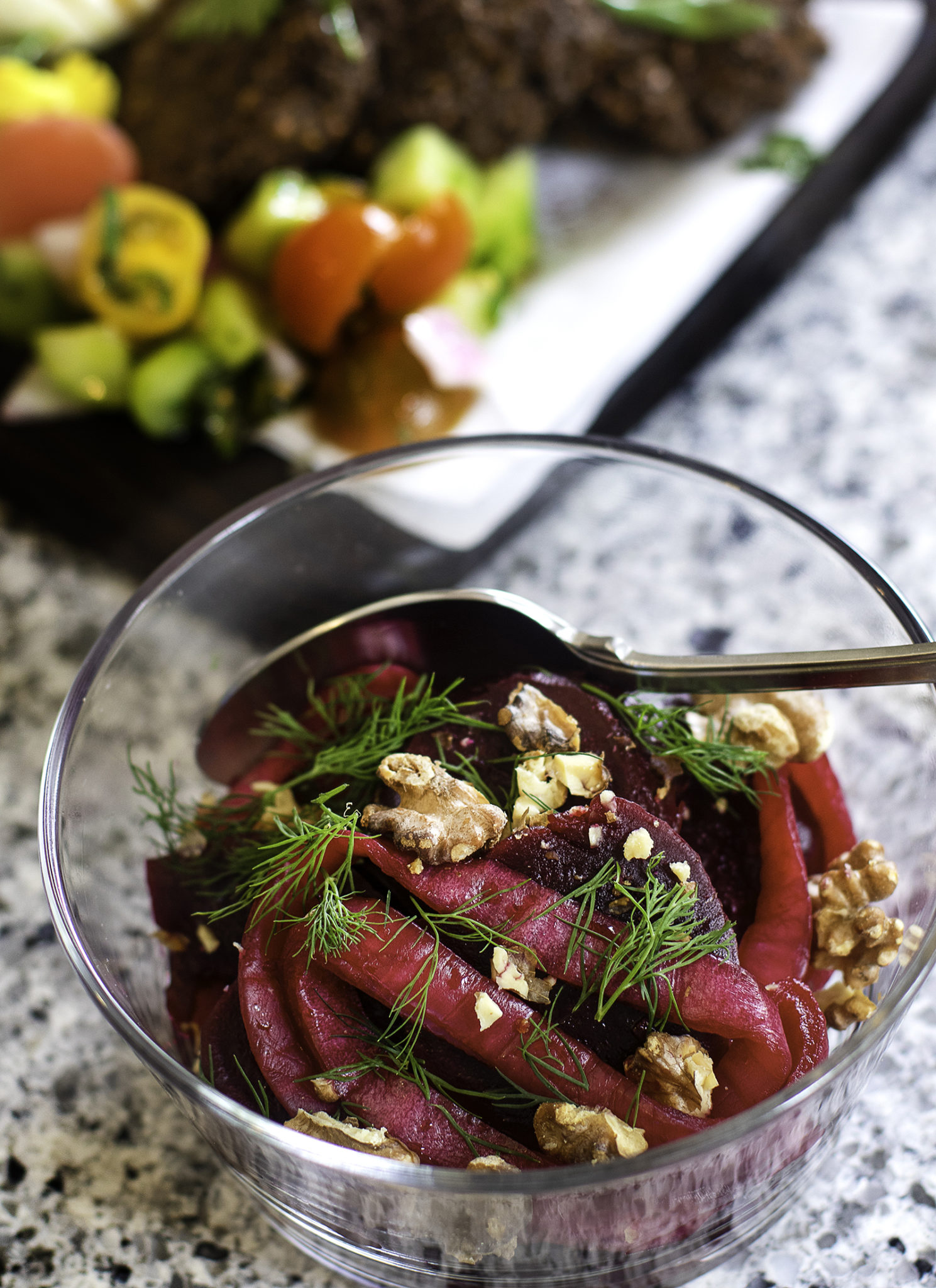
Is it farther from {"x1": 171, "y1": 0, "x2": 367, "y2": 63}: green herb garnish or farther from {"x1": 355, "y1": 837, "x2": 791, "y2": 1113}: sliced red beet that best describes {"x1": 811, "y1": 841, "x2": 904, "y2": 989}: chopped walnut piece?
{"x1": 171, "y1": 0, "x2": 367, "y2": 63}: green herb garnish

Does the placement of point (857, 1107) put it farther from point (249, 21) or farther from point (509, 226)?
point (249, 21)

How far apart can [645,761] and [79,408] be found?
1.04 m

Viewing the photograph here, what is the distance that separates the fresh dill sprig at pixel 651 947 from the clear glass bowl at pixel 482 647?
0.35 feet

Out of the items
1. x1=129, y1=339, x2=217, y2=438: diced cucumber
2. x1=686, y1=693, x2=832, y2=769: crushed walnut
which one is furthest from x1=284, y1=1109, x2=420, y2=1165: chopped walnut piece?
x1=129, y1=339, x2=217, y2=438: diced cucumber

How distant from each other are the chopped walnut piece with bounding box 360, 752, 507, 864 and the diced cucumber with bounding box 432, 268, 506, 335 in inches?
37.1

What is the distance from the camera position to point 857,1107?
2.80 ft

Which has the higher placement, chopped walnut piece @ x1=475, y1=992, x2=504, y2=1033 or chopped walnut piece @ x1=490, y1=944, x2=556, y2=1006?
chopped walnut piece @ x1=490, y1=944, x2=556, y2=1006

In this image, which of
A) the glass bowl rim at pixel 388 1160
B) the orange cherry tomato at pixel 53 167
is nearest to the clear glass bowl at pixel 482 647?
the glass bowl rim at pixel 388 1160

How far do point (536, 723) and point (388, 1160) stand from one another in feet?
1.02

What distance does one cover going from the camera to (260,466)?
4.63 feet

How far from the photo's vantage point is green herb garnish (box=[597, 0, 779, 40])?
5.95 feet

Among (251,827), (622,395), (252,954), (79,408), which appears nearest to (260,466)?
(79,408)

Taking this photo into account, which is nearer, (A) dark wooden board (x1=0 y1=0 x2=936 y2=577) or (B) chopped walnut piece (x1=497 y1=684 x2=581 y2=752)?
(B) chopped walnut piece (x1=497 y1=684 x2=581 y2=752)

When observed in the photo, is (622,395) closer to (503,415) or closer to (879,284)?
(503,415)
